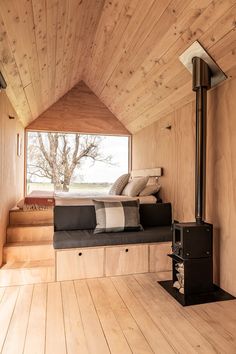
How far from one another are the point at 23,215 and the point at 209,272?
8.04 ft

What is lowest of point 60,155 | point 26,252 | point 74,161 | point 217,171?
point 26,252

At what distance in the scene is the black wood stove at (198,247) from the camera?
7.60 feet

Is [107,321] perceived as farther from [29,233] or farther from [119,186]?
[119,186]

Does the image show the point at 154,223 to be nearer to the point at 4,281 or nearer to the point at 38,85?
the point at 4,281

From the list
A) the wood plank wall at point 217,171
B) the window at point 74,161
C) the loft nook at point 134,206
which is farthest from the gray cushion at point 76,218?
the window at point 74,161

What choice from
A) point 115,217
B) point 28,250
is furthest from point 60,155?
point 115,217

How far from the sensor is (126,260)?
283 centimetres

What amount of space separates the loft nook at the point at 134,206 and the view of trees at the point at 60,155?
1.16 meters

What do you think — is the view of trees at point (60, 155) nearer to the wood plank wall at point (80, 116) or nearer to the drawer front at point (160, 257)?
the wood plank wall at point (80, 116)

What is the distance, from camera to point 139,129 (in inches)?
201

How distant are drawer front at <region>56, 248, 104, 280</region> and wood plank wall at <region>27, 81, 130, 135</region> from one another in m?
3.16

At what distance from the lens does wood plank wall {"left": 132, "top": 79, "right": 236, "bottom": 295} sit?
239 cm

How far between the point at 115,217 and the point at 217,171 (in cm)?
122

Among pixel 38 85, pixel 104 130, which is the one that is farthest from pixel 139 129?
pixel 38 85
